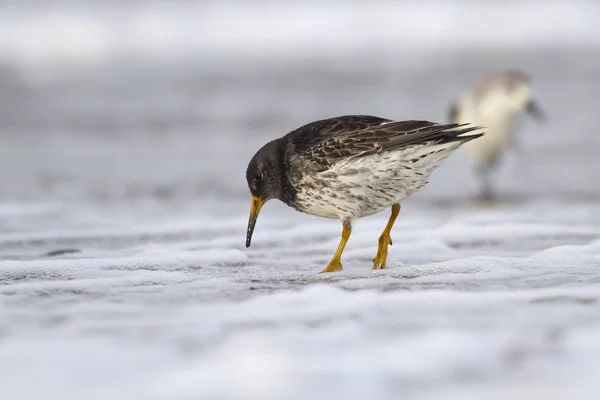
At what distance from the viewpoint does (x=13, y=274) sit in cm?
517

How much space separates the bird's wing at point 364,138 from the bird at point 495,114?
449cm

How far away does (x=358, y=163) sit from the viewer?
548cm

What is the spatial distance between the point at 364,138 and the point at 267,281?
1.13 m

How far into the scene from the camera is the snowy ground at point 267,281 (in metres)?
3.32

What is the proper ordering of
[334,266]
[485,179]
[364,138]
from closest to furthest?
1. [334,266]
2. [364,138]
3. [485,179]

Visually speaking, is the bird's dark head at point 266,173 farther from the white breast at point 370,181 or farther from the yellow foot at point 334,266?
the yellow foot at point 334,266

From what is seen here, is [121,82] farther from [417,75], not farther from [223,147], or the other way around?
[223,147]

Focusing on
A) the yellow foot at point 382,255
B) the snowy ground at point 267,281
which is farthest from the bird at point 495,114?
the yellow foot at point 382,255

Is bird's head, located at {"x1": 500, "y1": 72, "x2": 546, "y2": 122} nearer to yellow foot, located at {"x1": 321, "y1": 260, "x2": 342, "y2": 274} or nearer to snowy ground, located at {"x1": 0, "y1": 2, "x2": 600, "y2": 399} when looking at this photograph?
snowy ground, located at {"x1": 0, "y1": 2, "x2": 600, "y2": 399}

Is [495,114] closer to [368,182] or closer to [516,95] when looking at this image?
[516,95]

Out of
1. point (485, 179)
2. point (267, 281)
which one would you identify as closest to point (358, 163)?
point (267, 281)

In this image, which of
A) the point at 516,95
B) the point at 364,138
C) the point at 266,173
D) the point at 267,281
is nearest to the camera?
the point at 267,281

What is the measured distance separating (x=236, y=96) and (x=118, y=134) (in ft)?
14.1

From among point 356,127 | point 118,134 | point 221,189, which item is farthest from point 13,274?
point 118,134
